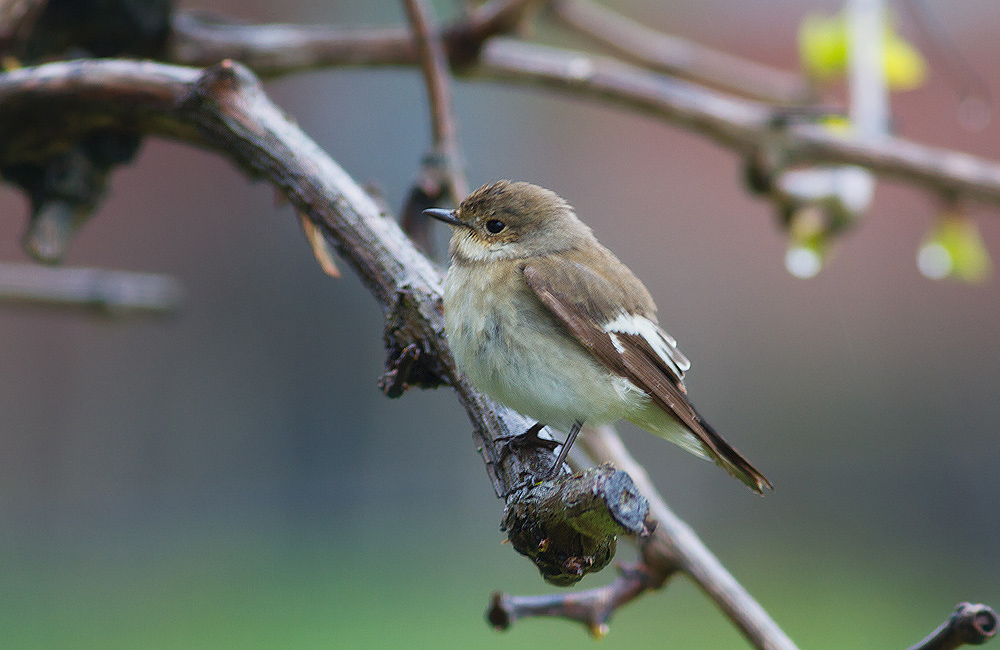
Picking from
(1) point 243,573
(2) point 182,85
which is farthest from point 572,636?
(2) point 182,85

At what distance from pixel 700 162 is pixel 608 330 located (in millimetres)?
6200

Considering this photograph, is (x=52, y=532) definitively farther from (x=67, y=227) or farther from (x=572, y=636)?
(x=67, y=227)

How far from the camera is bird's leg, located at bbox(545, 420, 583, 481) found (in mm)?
1376

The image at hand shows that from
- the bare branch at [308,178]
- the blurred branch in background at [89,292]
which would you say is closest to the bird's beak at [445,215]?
the bare branch at [308,178]

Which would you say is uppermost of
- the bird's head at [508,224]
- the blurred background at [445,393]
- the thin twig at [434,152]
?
the thin twig at [434,152]

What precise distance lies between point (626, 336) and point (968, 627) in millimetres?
825

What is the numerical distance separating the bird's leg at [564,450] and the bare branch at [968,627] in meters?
0.56

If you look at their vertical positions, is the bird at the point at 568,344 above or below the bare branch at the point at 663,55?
below

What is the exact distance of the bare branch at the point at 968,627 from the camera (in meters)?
1.21

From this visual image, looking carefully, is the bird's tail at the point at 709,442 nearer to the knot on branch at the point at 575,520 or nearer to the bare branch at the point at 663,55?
the knot on branch at the point at 575,520

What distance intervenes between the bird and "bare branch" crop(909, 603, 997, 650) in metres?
0.41

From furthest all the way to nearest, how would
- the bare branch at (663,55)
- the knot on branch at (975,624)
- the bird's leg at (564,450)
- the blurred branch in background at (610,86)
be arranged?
the bare branch at (663,55)
the blurred branch in background at (610,86)
the bird's leg at (564,450)
the knot on branch at (975,624)

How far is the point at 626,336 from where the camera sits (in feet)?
6.04

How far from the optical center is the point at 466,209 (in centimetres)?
207
